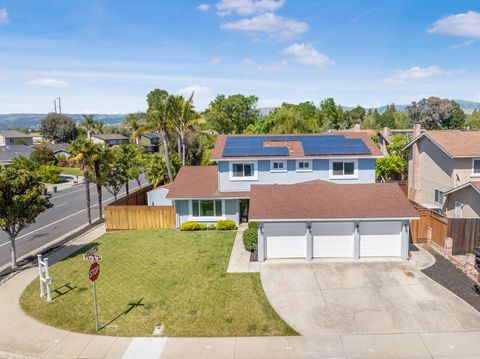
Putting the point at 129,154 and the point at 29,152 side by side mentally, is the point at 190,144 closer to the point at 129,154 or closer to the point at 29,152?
the point at 129,154

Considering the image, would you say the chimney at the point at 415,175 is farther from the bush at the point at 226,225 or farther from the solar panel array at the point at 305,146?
the bush at the point at 226,225

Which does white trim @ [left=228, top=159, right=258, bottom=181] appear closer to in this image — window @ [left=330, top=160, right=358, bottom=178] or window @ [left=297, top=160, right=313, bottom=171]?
window @ [left=297, top=160, right=313, bottom=171]

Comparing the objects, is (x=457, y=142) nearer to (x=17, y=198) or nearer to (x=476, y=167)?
(x=476, y=167)

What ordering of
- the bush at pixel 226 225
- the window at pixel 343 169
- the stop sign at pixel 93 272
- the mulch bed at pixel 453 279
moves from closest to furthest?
the stop sign at pixel 93 272
the mulch bed at pixel 453 279
the bush at pixel 226 225
the window at pixel 343 169

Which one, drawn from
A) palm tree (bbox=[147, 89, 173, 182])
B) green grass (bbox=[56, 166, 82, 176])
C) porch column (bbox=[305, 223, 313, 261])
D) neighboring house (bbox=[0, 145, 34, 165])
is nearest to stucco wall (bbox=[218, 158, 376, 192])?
porch column (bbox=[305, 223, 313, 261])

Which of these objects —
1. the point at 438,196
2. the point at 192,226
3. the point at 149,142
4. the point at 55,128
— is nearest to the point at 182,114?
the point at 192,226

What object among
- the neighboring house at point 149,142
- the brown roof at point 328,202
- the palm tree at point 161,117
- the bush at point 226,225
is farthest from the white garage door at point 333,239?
the neighboring house at point 149,142
